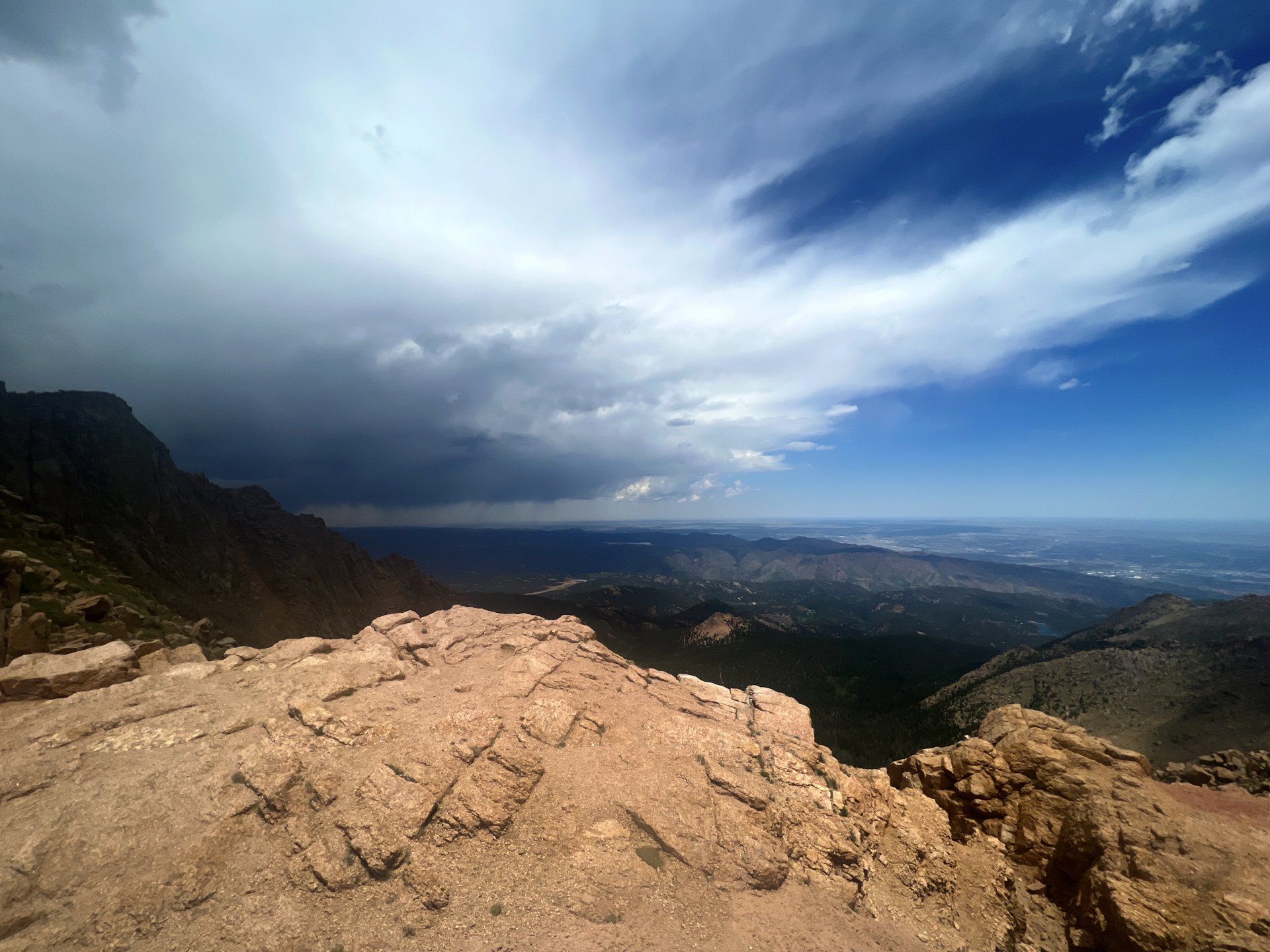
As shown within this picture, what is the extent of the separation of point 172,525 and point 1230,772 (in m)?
108

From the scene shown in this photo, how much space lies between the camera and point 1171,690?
61.2 m

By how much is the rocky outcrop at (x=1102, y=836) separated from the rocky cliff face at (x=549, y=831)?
0.24 feet

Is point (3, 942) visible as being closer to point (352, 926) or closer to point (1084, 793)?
point (352, 926)

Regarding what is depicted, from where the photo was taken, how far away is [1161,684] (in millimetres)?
63281

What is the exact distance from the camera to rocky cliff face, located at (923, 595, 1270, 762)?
51906 mm

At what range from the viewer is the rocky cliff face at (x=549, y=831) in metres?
12.7

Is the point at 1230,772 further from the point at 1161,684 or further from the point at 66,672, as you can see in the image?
the point at 1161,684

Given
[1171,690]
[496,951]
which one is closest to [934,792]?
[496,951]

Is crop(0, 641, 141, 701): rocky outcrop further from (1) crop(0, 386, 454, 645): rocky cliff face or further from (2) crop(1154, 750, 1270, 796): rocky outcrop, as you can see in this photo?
(2) crop(1154, 750, 1270, 796): rocky outcrop

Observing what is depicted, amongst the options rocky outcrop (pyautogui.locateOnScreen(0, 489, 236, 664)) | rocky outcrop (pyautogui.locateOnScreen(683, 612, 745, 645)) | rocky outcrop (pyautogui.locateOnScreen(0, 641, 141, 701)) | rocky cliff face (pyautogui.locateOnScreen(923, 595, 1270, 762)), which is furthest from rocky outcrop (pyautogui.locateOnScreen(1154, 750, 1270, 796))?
rocky outcrop (pyautogui.locateOnScreen(683, 612, 745, 645))

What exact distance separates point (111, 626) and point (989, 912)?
157ft

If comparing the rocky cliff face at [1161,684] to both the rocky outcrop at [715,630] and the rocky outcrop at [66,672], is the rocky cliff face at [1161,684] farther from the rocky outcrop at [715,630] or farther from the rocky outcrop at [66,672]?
the rocky outcrop at [66,672]

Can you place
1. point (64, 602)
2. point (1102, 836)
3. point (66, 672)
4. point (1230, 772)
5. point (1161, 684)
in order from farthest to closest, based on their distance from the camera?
point (1161, 684) → point (64, 602) → point (1230, 772) → point (66, 672) → point (1102, 836)

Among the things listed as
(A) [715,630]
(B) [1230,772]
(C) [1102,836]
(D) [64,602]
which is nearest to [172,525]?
(D) [64,602]
